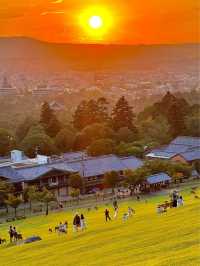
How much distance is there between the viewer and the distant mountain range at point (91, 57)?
97062mm

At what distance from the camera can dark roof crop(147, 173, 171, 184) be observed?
24.0 metres

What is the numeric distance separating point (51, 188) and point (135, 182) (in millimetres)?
4916

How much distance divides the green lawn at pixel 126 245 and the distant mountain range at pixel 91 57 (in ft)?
267

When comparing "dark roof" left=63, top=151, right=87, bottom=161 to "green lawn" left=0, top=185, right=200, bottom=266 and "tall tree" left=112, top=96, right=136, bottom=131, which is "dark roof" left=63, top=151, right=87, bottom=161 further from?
"green lawn" left=0, top=185, right=200, bottom=266

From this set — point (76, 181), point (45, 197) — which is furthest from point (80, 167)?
point (45, 197)

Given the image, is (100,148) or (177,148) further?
(177,148)

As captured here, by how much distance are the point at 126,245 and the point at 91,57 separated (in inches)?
3770

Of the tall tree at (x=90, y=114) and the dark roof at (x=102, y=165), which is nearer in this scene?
the dark roof at (x=102, y=165)

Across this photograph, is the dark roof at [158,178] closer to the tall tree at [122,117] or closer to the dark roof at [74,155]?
the dark roof at [74,155]

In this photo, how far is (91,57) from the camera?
104 metres

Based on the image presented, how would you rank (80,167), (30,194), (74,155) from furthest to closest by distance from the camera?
(74,155) < (80,167) < (30,194)

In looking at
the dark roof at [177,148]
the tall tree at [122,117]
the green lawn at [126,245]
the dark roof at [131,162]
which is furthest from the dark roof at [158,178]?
the tall tree at [122,117]

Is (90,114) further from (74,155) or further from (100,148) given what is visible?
(100,148)

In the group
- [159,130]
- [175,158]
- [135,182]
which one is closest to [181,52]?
[159,130]
